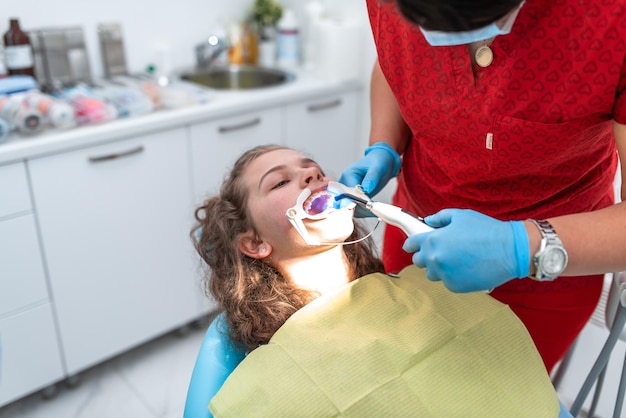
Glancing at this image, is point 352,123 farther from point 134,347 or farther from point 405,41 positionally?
point 405,41

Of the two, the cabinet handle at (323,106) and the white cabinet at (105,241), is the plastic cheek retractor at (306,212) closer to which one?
the white cabinet at (105,241)

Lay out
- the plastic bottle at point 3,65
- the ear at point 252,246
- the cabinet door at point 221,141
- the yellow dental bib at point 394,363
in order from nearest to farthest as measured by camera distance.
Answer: the yellow dental bib at point 394,363 < the ear at point 252,246 < the plastic bottle at point 3,65 < the cabinet door at point 221,141

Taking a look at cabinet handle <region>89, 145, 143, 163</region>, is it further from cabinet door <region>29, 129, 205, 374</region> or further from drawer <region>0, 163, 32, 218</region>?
drawer <region>0, 163, 32, 218</region>

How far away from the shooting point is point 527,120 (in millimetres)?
1053

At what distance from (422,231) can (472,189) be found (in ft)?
0.82

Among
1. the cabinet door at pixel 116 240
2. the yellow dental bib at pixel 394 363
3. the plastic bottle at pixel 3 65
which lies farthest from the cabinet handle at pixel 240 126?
the yellow dental bib at pixel 394 363

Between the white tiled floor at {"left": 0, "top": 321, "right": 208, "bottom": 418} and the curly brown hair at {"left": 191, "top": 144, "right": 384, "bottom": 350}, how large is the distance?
0.88 meters

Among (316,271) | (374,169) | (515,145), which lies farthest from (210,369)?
(515,145)

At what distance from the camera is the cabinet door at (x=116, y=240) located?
1923 millimetres

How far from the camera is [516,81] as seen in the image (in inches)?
40.9

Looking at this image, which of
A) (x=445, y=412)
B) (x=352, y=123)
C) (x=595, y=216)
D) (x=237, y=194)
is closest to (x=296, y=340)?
(x=445, y=412)

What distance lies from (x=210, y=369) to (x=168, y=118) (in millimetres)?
1139

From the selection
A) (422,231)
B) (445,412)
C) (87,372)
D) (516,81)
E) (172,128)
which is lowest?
(87,372)

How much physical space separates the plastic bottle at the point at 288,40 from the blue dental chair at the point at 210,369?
187 cm
